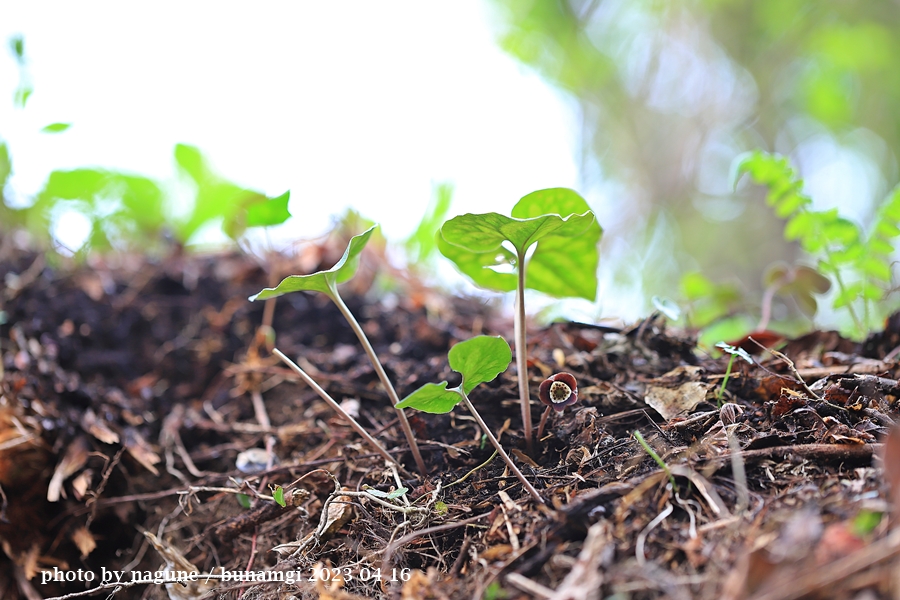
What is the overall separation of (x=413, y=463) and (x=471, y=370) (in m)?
0.31

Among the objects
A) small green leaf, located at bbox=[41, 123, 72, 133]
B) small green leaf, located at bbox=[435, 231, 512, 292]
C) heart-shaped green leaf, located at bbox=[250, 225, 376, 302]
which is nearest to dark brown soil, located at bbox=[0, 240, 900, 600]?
small green leaf, located at bbox=[435, 231, 512, 292]

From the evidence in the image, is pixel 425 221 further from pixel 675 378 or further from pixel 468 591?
pixel 468 591

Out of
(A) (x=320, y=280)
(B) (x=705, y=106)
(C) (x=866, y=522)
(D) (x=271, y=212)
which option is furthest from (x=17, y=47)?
(B) (x=705, y=106)

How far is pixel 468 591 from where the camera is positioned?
28.0 inches

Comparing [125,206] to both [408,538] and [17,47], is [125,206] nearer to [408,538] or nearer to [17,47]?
[17,47]

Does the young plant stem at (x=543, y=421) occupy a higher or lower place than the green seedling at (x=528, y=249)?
lower

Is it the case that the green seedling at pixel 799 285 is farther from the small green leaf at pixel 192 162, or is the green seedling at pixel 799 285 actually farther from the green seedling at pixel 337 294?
the small green leaf at pixel 192 162

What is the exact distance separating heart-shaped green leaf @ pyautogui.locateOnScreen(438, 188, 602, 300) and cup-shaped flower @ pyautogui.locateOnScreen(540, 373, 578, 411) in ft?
0.81

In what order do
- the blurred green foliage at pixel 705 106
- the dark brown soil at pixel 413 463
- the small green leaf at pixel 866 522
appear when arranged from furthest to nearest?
the blurred green foliage at pixel 705 106 → the dark brown soil at pixel 413 463 → the small green leaf at pixel 866 522

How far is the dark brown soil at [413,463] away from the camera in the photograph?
673 mm

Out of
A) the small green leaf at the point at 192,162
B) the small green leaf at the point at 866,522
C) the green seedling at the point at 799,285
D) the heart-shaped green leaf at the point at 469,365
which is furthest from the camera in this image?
the small green leaf at the point at 192,162

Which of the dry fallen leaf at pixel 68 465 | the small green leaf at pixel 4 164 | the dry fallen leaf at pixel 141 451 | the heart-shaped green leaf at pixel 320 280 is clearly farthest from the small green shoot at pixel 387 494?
the small green leaf at pixel 4 164

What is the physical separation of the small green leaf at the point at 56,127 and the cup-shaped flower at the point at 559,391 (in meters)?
1.71

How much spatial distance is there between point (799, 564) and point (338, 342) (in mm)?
1247
